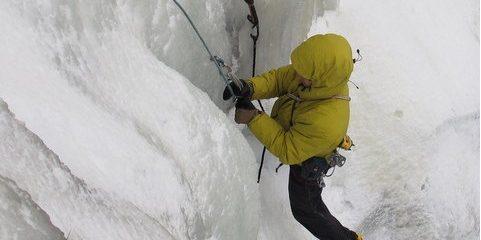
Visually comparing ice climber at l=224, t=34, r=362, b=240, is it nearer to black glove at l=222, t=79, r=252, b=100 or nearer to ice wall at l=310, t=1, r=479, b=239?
black glove at l=222, t=79, r=252, b=100

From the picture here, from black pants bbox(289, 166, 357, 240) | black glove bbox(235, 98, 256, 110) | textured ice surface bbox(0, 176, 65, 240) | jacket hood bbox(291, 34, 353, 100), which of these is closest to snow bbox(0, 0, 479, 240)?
textured ice surface bbox(0, 176, 65, 240)

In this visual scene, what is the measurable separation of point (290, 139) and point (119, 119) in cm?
84

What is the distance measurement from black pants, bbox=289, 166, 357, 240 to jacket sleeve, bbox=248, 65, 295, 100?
0.41 meters

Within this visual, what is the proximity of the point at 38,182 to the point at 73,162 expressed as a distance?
0.12 metres

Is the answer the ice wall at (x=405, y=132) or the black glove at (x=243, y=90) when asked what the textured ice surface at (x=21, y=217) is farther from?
the ice wall at (x=405, y=132)

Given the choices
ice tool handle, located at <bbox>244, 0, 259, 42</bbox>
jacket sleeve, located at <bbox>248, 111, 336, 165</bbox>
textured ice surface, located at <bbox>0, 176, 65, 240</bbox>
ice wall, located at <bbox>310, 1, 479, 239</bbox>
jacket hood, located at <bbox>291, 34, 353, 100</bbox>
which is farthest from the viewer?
ice wall, located at <bbox>310, 1, 479, 239</bbox>

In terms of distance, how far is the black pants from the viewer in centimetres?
267

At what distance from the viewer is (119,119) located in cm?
187

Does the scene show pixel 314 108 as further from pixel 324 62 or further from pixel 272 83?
pixel 272 83

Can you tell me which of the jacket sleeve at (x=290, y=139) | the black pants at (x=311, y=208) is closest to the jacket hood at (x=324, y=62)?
the jacket sleeve at (x=290, y=139)

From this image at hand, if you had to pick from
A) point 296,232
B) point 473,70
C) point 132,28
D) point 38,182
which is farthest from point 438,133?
point 38,182

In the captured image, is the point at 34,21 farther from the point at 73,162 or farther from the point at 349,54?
the point at 349,54

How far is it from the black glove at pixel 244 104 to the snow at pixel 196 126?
0.12 m

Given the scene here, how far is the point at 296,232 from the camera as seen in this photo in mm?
3225
